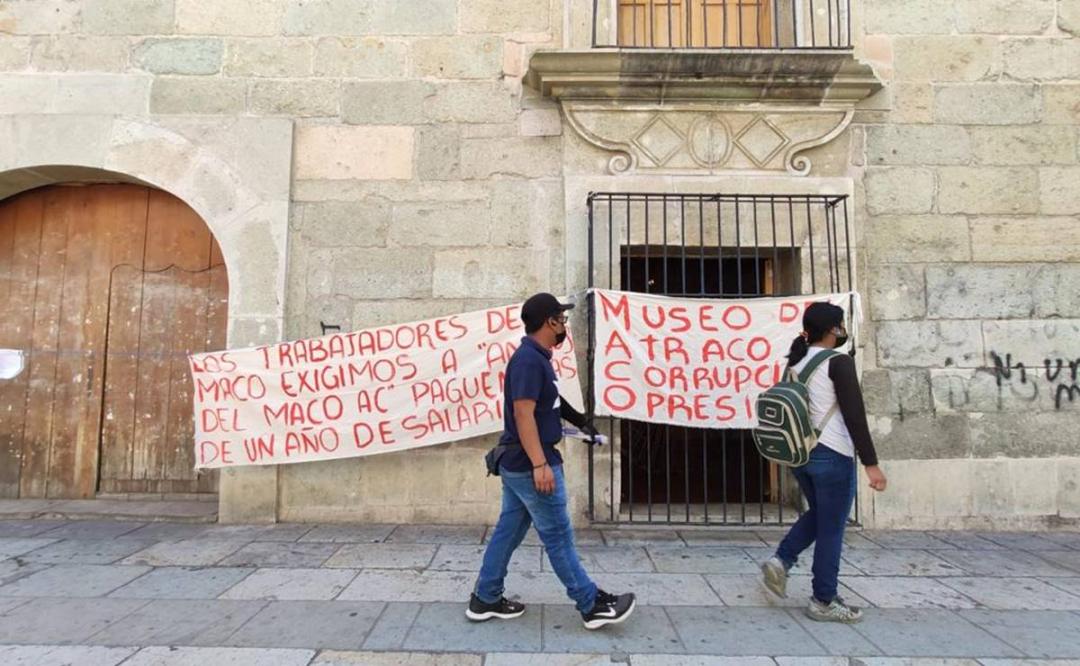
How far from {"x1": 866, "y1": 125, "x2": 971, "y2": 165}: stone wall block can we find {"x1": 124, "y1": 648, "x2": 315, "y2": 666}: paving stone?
18.8 ft

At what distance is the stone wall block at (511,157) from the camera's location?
547 cm

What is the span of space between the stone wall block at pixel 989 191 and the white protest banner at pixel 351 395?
143 inches

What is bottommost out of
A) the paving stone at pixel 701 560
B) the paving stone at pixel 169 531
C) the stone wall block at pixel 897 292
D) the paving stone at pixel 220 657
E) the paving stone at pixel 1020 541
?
the paving stone at pixel 220 657

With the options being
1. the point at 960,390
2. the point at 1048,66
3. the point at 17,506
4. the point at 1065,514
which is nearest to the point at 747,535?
the point at 960,390

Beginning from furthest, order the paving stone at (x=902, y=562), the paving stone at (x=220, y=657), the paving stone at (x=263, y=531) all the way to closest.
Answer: the paving stone at (x=263, y=531) < the paving stone at (x=902, y=562) < the paving stone at (x=220, y=657)

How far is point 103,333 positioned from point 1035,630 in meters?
7.46

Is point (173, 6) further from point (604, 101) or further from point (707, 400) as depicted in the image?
point (707, 400)

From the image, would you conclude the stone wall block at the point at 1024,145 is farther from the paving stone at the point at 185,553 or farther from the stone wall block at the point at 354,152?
the paving stone at the point at 185,553

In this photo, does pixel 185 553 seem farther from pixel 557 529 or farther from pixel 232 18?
pixel 232 18

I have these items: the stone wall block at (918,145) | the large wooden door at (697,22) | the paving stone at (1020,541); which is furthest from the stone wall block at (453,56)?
the paving stone at (1020,541)

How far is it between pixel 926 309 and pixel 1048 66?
2500 millimetres

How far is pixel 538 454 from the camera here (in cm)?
298

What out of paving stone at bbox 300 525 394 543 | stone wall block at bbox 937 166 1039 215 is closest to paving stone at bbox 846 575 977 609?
stone wall block at bbox 937 166 1039 215

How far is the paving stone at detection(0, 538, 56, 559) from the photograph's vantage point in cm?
441
